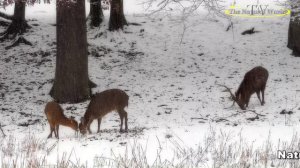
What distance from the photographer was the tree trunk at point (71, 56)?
12.1m

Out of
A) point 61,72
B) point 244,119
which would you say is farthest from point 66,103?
point 244,119

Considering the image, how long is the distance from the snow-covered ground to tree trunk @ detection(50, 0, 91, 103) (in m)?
0.45

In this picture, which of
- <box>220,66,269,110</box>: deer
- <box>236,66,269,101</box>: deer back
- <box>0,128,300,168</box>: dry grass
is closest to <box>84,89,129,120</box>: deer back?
<box>0,128,300,168</box>: dry grass

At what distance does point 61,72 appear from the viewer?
490 inches

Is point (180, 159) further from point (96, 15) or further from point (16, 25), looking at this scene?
point (96, 15)

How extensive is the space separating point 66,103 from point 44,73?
9.36 ft

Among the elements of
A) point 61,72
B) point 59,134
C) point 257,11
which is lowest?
point 59,134

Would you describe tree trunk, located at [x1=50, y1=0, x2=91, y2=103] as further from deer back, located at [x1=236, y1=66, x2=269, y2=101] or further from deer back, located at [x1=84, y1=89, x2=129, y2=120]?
deer back, located at [x1=236, y1=66, x2=269, y2=101]

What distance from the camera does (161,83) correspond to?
14.3m

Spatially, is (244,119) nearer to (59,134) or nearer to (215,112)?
(215,112)

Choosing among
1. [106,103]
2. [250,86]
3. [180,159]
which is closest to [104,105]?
[106,103]

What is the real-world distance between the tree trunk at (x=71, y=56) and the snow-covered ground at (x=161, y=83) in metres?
0.45

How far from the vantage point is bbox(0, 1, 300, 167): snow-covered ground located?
8.87 metres

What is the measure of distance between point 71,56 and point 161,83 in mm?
3318
